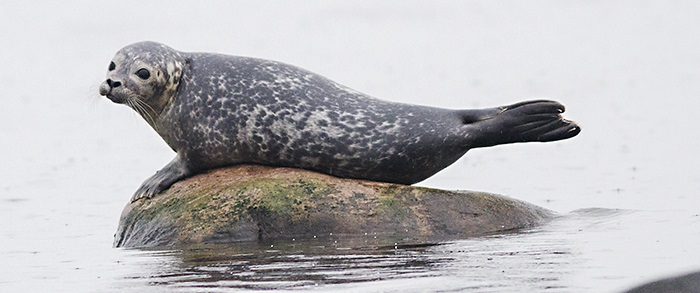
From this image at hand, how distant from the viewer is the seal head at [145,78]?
9797mm

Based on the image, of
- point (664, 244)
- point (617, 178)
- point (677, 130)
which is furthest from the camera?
point (677, 130)

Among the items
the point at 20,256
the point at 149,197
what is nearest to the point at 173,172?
the point at 149,197

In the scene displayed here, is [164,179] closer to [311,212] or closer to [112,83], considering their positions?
[112,83]

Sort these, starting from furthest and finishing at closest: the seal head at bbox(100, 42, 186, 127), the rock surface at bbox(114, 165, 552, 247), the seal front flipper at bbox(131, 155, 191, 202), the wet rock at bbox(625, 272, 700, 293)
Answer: the seal front flipper at bbox(131, 155, 191, 202), the seal head at bbox(100, 42, 186, 127), the rock surface at bbox(114, 165, 552, 247), the wet rock at bbox(625, 272, 700, 293)

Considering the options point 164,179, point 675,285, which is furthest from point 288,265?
point 164,179

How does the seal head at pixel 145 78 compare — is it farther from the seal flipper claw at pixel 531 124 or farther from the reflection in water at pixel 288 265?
the seal flipper claw at pixel 531 124

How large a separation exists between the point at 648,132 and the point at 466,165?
2499 millimetres

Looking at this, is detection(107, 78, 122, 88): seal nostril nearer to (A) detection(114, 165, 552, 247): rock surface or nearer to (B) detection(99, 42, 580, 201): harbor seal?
(B) detection(99, 42, 580, 201): harbor seal

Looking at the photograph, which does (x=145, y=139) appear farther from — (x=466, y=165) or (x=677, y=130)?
(x=677, y=130)

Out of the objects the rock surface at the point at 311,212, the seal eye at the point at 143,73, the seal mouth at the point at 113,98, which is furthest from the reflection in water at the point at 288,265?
the seal eye at the point at 143,73

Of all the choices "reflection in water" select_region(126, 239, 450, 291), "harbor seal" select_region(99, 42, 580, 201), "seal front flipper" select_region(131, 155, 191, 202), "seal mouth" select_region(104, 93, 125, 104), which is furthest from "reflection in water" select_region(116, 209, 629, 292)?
"seal mouth" select_region(104, 93, 125, 104)

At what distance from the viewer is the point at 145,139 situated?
700 inches

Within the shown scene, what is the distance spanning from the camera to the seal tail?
31.3 ft

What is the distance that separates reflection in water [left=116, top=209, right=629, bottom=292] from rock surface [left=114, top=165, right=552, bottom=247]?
0.74ft
